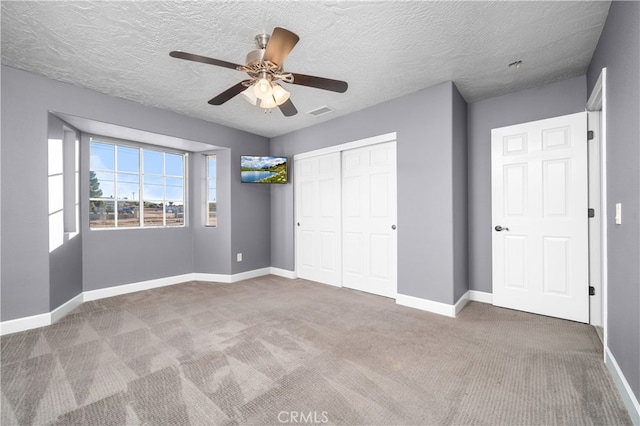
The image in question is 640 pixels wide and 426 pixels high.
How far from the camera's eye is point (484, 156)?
3.53m

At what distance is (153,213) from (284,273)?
2.40 metres

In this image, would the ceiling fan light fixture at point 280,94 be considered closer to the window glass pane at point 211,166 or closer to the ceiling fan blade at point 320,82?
the ceiling fan blade at point 320,82

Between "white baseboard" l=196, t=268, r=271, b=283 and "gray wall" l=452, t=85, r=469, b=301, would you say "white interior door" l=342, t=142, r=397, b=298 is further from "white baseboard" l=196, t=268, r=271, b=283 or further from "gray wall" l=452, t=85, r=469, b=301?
"white baseboard" l=196, t=268, r=271, b=283

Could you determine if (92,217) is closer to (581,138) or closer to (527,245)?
(527,245)

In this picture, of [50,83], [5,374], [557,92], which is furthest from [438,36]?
[5,374]

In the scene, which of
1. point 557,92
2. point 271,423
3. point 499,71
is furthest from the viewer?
point 557,92

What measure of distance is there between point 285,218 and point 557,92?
Result: 4.12m

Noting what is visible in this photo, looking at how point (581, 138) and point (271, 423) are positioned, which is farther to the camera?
point (581, 138)

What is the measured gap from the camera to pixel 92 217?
12.5 feet

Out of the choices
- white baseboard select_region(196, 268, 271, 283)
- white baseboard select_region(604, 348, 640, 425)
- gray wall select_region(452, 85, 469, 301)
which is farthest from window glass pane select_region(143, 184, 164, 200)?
white baseboard select_region(604, 348, 640, 425)

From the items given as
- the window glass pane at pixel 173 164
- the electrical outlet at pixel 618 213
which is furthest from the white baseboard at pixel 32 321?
the electrical outlet at pixel 618 213

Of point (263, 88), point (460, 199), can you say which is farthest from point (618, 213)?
point (263, 88)

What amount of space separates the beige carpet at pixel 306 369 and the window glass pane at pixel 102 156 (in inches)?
78.4

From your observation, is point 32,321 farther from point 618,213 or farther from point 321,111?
point 618,213
